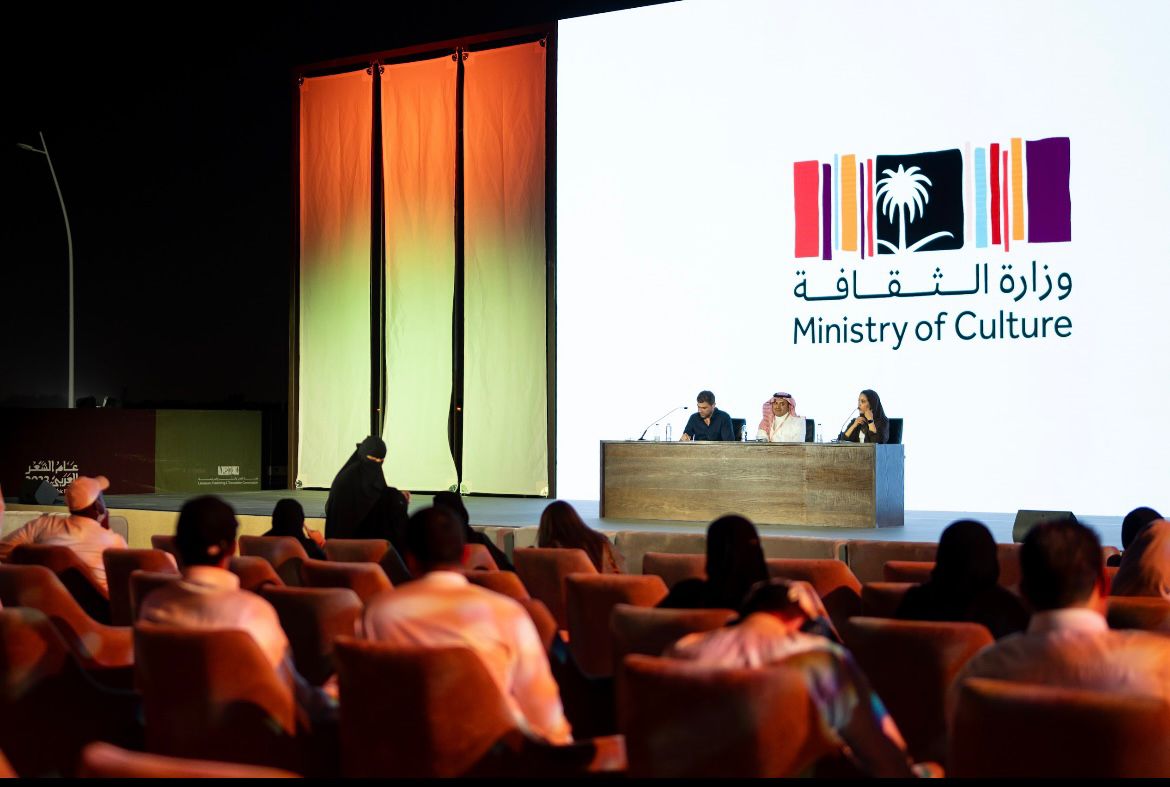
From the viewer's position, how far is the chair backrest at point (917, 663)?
8.16ft

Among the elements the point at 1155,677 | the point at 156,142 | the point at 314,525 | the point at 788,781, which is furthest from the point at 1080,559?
the point at 156,142

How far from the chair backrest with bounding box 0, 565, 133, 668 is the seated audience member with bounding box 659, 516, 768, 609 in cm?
152

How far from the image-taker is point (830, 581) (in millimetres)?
3686

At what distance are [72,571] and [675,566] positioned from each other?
2088 mm

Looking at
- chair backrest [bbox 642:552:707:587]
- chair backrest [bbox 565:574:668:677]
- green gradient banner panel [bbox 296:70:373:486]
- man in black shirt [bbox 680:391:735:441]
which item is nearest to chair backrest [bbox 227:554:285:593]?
chair backrest [bbox 565:574:668:677]

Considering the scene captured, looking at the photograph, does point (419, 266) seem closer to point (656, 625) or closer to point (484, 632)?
point (656, 625)

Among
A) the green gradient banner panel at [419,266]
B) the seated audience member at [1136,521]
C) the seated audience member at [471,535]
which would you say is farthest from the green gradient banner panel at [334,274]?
the seated audience member at [1136,521]

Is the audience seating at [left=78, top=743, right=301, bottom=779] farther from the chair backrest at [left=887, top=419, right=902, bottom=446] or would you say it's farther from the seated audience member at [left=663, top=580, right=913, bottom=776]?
the chair backrest at [left=887, top=419, right=902, bottom=446]

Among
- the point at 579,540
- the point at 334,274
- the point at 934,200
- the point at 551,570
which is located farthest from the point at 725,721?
the point at 334,274

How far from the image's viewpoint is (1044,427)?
873cm

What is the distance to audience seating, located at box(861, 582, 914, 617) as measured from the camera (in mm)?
3215

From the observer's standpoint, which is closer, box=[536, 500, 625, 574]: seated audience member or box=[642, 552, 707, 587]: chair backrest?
box=[642, 552, 707, 587]: chair backrest

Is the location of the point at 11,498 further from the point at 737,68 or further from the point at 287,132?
the point at 737,68

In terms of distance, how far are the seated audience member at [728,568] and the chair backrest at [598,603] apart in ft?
1.21
